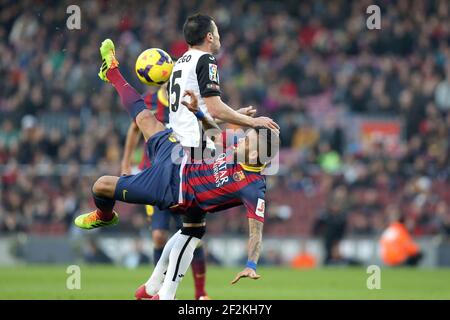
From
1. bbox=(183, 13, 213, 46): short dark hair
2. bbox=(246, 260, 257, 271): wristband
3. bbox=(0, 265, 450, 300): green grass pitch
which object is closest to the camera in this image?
bbox=(246, 260, 257, 271): wristband

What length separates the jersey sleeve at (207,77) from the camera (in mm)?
9695

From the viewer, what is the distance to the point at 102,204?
9.91 metres

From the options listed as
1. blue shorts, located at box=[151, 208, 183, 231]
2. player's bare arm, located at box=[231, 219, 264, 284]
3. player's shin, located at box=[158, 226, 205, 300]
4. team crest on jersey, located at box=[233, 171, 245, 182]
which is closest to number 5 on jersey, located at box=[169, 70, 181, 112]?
team crest on jersey, located at box=[233, 171, 245, 182]

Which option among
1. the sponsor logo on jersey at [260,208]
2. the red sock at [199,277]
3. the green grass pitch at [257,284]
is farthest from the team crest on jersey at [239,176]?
the green grass pitch at [257,284]

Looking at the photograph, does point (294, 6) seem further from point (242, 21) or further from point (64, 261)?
point (64, 261)

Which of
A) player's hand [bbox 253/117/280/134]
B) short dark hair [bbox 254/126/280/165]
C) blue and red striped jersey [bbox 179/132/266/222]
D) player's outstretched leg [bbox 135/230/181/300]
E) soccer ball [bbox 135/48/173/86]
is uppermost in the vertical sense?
soccer ball [bbox 135/48/173/86]

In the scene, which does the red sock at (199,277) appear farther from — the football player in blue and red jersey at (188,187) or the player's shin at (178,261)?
the player's shin at (178,261)

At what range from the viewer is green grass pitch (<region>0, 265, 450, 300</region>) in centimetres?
1227

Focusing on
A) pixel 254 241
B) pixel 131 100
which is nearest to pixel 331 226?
pixel 131 100

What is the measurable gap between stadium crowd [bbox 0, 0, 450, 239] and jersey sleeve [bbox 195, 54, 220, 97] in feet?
35.7

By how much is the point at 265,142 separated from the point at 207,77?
87cm

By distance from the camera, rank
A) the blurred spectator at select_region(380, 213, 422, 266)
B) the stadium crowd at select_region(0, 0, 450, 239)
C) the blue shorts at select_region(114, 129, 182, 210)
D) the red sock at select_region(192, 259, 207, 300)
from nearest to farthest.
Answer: the blue shorts at select_region(114, 129, 182, 210) → the red sock at select_region(192, 259, 207, 300) → the blurred spectator at select_region(380, 213, 422, 266) → the stadium crowd at select_region(0, 0, 450, 239)

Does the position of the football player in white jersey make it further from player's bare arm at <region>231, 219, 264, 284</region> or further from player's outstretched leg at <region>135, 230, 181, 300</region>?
player's outstretched leg at <region>135, 230, 181, 300</region>
